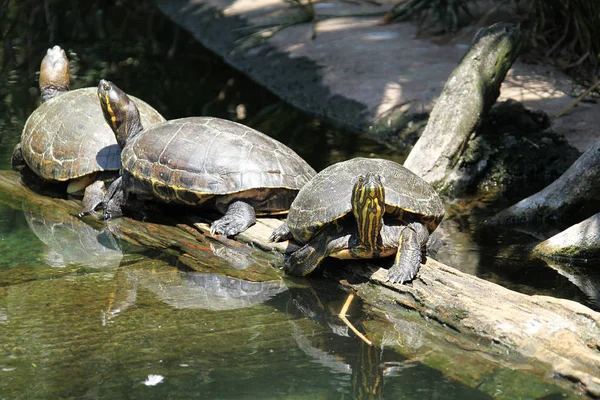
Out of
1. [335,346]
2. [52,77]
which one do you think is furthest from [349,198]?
[52,77]

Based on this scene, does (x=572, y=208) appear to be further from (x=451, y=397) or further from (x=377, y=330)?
(x=451, y=397)

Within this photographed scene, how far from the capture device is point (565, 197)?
617 centimetres

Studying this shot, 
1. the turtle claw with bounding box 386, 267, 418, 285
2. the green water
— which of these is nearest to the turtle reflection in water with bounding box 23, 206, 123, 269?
the green water

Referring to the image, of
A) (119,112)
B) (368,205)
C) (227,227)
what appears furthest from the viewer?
(119,112)

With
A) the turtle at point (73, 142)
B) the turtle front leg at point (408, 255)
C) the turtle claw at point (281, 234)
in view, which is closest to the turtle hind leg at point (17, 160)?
the turtle at point (73, 142)

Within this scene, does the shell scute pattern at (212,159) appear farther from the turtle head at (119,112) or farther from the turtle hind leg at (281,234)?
the turtle head at (119,112)

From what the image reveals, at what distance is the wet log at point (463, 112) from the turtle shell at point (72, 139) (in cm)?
240

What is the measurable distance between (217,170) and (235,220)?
1.22 feet

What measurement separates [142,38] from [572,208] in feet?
33.9

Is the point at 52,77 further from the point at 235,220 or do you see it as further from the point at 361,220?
the point at 361,220

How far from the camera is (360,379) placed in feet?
12.0

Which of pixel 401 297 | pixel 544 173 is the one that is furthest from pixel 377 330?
pixel 544 173

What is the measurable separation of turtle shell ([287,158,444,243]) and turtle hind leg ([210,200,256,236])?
0.58m

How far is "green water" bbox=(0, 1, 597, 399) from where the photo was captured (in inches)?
140
